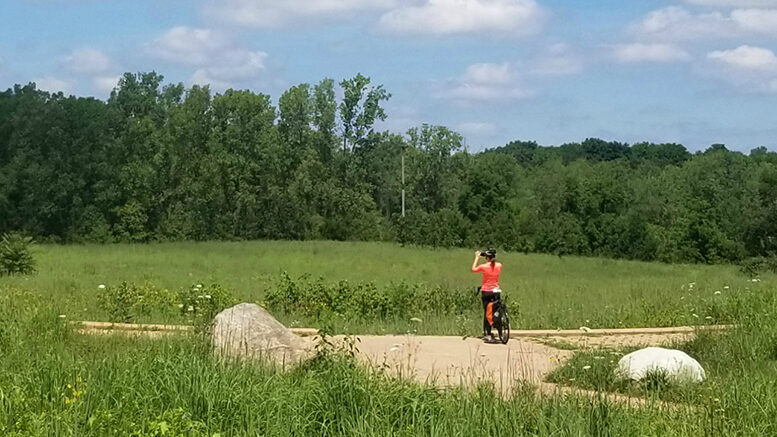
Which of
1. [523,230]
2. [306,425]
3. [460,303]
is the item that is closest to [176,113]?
[523,230]

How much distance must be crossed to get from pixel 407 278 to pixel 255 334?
59.2 feet

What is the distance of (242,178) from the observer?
5862 centimetres

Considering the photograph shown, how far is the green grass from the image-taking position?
1541 cm

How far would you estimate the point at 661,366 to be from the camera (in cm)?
883

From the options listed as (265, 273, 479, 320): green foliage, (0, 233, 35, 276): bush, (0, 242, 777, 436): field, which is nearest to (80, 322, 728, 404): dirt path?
(0, 242, 777, 436): field

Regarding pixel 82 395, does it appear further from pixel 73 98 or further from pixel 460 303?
pixel 73 98

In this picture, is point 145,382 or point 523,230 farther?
point 523,230

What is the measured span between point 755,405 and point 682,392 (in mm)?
937

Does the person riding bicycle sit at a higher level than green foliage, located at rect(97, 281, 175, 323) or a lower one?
higher

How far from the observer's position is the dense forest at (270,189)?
175 feet

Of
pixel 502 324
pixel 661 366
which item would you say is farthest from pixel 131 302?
pixel 661 366

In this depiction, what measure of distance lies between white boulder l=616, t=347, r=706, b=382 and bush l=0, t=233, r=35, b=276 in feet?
61.9

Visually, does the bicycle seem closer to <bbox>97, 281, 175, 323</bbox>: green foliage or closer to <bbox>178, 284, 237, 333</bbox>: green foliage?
<bbox>178, 284, 237, 333</bbox>: green foliage

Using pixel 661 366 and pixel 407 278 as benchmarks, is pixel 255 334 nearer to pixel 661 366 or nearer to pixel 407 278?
pixel 661 366
